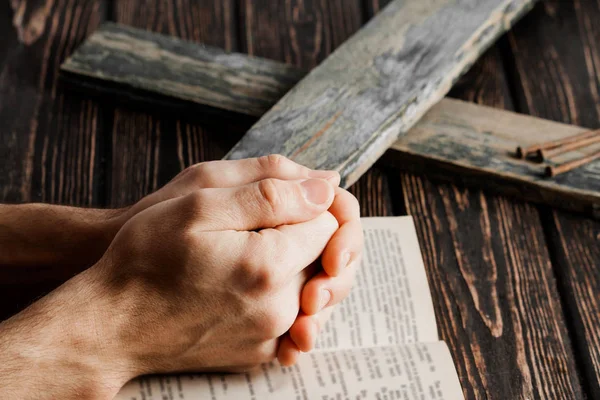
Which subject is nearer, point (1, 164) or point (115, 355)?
point (115, 355)

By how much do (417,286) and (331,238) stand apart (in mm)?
183

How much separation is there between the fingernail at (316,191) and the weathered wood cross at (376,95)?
170 mm

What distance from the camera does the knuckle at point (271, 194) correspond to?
2.45 feet

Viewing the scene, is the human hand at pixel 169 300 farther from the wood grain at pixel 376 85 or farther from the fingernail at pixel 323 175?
the wood grain at pixel 376 85

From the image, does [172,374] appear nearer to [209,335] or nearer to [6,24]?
[209,335]

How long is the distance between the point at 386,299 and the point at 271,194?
24cm

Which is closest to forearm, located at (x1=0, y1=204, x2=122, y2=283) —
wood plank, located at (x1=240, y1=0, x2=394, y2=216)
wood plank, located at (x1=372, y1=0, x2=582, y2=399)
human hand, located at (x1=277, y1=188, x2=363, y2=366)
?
human hand, located at (x1=277, y1=188, x2=363, y2=366)

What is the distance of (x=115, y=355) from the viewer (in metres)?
0.72

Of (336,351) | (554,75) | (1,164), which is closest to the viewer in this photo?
(336,351)

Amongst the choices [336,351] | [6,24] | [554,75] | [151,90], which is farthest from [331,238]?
[6,24]

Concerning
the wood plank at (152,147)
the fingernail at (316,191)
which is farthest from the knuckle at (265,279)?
the wood plank at (152,147)

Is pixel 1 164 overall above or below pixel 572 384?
above

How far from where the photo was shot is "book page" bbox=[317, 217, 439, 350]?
0.85m

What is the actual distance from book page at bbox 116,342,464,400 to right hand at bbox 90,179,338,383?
2cm
